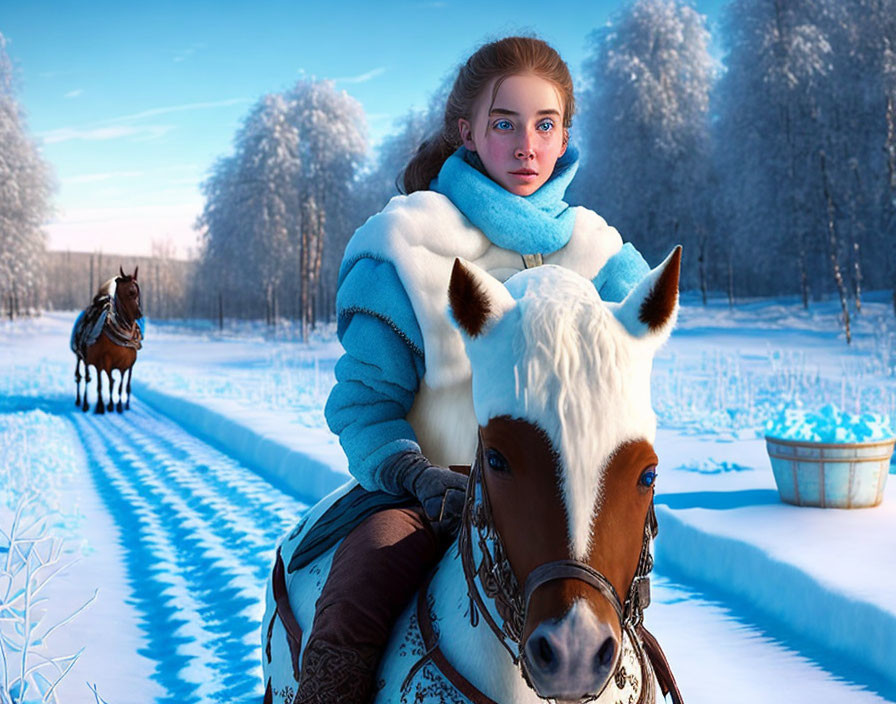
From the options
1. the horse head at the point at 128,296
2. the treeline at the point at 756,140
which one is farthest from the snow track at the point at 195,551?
the treeline at the point at 756,140

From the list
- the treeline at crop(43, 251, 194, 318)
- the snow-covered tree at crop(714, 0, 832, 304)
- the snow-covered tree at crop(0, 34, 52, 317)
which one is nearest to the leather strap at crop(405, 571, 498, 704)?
the snow-covered tree at crop(714, 0, 832, 304)

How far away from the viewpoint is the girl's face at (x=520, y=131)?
1787 mm

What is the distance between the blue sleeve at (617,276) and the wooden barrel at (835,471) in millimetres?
3798

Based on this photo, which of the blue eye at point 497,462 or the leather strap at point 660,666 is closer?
the blue eye at point 497,462

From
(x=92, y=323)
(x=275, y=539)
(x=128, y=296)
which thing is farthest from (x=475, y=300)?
(x=92, y=323)

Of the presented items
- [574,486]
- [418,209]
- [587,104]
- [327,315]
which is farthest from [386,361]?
[327,315]

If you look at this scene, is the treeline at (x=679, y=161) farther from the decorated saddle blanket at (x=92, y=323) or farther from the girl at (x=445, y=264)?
the girl at (x=445, y=264)

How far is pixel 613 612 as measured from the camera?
1.01 metres

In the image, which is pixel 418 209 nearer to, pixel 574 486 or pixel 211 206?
pixel 574 486

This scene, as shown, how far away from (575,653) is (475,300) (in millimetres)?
519

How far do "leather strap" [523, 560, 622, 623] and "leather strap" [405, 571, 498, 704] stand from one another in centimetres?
34

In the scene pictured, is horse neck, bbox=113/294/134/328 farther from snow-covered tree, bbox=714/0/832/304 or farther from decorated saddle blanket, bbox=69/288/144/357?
snow-covered tree, bbox=714/0/832/304

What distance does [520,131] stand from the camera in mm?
→ 1799

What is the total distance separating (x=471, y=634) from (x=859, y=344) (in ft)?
57.8
